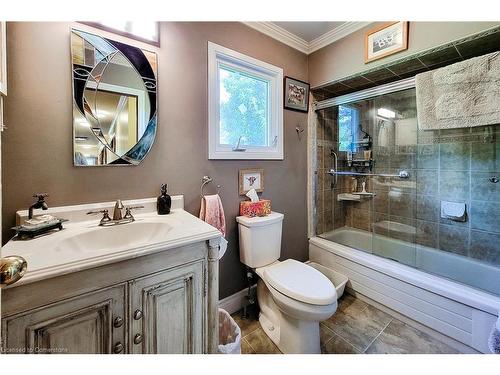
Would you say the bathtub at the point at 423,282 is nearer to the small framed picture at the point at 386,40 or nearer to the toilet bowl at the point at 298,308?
the toilet bowl at the point at 298,308

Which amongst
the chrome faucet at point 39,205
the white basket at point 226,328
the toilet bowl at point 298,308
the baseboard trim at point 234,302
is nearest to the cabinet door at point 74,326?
the chrome faucet at point 39,205

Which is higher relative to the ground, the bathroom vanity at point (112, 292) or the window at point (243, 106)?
the window at point (243, 106)

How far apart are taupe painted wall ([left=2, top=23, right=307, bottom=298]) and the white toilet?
0.20 metres

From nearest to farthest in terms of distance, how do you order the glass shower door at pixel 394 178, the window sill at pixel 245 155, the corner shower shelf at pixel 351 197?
1. the window sill at pixel 245 155
2. the glass shower door at pixel 394 178
3. the corner shower shelf at pixel 351 197

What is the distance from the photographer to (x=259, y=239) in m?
1.54

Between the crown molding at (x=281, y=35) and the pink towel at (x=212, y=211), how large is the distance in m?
1.39

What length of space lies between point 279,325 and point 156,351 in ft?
2.77

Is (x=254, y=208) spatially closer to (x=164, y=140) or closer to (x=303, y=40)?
(x=164, y=140)

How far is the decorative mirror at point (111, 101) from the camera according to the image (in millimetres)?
1068

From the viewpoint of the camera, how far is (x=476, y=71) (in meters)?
1.28

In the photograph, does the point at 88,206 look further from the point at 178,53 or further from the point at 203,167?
the point at 178,53

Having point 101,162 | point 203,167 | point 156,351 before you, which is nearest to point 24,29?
point 101,162

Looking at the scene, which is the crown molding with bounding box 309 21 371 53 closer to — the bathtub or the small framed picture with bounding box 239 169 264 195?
the small framed picture with bounding box 239 169 264 195

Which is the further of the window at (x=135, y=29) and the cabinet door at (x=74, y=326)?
the window at (x=135, y=29)
